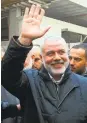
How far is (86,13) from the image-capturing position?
17.1 metres

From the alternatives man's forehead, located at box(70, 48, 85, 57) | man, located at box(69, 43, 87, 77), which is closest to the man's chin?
man, located at box(69, 43, 87, 77)

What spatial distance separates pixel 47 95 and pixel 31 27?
56 centimetres

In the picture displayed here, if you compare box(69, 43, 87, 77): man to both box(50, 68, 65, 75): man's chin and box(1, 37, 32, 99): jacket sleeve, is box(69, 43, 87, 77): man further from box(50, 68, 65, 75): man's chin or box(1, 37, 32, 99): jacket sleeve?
box(1, 37, 32, 99): jacket sleeve

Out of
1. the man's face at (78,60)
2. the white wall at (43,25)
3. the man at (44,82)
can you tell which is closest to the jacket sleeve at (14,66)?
the man at (44,82)

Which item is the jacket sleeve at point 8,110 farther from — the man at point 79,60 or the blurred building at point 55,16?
the blurred building at point 55,16

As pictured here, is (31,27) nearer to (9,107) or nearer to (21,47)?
(21,47)

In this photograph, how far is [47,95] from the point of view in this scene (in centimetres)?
253

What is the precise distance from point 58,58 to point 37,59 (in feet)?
6.43

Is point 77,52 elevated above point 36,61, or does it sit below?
above

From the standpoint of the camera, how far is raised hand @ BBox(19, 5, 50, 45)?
221 centimetres

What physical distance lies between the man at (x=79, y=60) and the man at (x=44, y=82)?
3.99 ft

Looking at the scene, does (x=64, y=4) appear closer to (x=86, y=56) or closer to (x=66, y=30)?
(x=66, y=30)

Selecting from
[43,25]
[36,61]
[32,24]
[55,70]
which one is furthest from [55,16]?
[32,24]

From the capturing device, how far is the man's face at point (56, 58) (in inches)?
103
